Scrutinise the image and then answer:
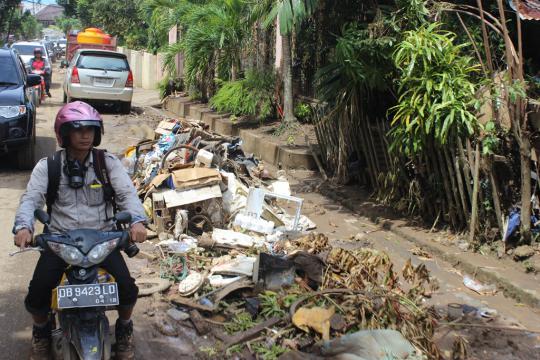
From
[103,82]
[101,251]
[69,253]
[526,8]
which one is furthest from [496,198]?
[103,82]

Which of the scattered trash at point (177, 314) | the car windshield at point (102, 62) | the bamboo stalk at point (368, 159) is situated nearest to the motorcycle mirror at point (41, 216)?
the scattered trash at point (177, 314)

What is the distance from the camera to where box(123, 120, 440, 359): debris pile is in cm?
429

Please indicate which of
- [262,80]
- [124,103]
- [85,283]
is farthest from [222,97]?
[85,283]

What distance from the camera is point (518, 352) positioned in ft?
14.7

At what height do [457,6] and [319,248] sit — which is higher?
[457,6]

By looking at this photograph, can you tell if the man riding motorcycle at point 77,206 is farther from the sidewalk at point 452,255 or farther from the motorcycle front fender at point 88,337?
the sidewalk at point 452,255

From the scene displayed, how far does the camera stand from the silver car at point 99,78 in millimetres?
16797

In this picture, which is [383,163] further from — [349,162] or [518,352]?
[518,352]

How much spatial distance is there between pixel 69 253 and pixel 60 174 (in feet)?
1.97

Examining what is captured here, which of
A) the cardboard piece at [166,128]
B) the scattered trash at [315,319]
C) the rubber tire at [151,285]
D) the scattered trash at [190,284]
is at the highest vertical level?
the cardboard piece at [166,128]

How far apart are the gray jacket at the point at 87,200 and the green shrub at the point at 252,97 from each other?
9.72 metres

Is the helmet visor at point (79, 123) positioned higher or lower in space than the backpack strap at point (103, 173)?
higher

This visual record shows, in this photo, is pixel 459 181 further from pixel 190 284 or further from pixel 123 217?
pixel 123 217

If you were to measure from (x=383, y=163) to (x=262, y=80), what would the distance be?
597 centimetres
